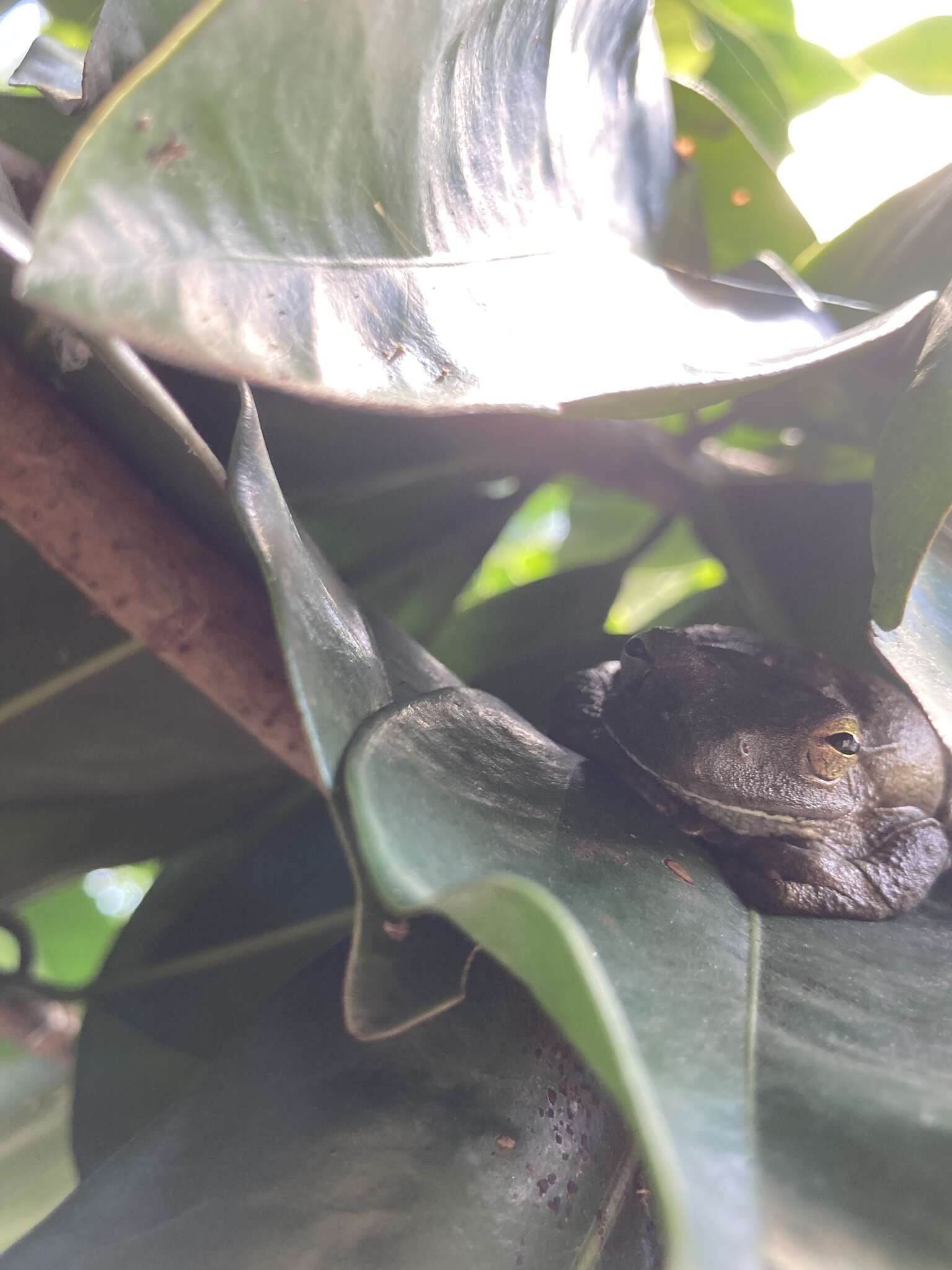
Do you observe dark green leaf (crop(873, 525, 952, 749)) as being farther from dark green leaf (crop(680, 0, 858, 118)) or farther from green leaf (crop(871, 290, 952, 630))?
dark green leaf (crop(680, 0, 858, 118))

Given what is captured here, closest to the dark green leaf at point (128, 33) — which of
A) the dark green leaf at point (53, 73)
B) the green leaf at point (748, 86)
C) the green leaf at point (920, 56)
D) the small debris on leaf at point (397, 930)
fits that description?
the dark green leaf at point (53, 73)

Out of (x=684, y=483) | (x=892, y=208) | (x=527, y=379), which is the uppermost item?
(x=527, y=379)

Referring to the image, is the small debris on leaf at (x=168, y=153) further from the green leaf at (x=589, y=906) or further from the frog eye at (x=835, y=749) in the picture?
the frog eye at (x=835, y=749)

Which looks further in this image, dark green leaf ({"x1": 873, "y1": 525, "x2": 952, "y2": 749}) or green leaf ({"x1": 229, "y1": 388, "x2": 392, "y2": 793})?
dark green leaf ({"x1": 873, "y1": 525, "x2": 952, "y2": 749})

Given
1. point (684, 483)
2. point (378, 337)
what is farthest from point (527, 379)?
point (684, 483)

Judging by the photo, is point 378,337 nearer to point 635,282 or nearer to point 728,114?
point 635,282

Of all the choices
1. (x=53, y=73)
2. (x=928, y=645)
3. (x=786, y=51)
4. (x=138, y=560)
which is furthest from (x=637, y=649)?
(x=786, y=51)

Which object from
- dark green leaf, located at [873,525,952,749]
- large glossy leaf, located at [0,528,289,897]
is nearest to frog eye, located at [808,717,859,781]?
dark green leaf, located at [873,525,952,749]

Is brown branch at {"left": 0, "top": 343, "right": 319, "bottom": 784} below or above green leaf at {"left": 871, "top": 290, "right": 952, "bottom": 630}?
above

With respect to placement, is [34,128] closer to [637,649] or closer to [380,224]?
[380,224]
